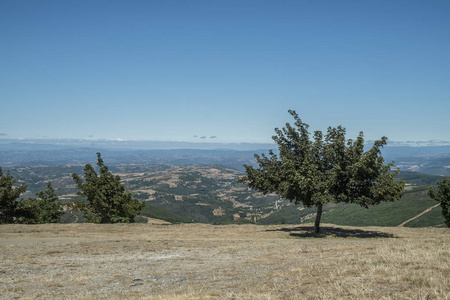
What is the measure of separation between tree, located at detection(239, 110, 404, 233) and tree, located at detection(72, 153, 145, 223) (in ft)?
97.7

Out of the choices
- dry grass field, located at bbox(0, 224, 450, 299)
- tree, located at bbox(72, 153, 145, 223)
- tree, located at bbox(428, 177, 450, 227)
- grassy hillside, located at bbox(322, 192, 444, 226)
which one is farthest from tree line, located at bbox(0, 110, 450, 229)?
grassy hillside, located at bbox(322, 192, 444, 226)

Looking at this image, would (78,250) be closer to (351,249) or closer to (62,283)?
(62,283)

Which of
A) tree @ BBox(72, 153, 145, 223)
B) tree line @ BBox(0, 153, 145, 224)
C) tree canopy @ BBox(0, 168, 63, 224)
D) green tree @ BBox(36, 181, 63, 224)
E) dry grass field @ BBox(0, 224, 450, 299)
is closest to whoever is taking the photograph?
dry grass field @ BBox(0, 224, 450, 299)

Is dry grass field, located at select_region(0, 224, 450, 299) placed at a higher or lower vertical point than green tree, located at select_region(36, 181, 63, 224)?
higher

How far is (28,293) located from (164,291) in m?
6.00

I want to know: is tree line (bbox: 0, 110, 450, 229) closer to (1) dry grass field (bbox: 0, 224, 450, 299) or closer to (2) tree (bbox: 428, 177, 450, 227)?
(1) dry grass field (bbox: 0, 224, 450, 299)

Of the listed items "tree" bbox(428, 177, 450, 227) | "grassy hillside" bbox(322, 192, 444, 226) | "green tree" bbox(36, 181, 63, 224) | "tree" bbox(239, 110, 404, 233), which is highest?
"tree" bbox(239, 110, 404, 233)

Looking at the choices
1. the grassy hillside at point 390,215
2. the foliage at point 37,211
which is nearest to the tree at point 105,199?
the foliage at point 37,211

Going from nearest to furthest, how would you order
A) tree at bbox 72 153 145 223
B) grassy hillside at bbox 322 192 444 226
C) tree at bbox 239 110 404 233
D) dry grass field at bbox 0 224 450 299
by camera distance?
dry grass field at bbox 0 224 450 299 → tree at bbox 239 110 404 233 → tree at bbox 72 153 145 223 → grassy hillside at bbox 322 192 444 226

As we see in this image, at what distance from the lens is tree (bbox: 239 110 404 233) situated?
26.9m

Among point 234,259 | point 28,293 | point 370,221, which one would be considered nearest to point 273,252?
point 234,259

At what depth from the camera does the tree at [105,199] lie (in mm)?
50188

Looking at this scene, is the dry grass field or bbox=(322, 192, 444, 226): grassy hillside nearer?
the dry grass field

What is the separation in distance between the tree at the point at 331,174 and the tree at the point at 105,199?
2977cm
